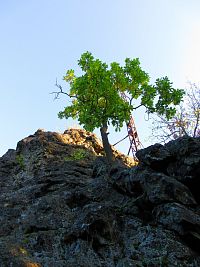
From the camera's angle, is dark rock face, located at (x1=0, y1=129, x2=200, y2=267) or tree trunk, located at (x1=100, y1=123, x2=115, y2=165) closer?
dark rock face, located at (x1=0, y1=129, x2=200, y2=267)

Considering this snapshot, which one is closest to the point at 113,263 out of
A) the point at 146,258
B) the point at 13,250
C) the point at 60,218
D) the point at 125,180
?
the point at 146,258

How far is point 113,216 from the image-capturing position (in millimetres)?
12312

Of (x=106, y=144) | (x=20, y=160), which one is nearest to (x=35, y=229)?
(x=106, y=144)

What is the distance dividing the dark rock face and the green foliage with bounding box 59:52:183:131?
4.59m

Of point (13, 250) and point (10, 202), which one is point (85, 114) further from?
point (13, 250)

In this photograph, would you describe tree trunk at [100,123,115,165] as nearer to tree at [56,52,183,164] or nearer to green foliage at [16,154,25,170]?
tree at [56,52,183,164]

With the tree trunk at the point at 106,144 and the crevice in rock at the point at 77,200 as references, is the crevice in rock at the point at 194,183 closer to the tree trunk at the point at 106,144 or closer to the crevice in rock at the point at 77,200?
the crevice in rock at the point at 77,200

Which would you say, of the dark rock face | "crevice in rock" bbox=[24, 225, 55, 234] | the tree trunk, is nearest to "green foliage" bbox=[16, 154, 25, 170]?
the dark rock face

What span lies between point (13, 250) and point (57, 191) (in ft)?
22.1

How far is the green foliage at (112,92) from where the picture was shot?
22266 millimetres

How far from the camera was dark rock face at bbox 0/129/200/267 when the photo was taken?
10.6 metres

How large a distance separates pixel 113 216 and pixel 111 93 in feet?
37.5

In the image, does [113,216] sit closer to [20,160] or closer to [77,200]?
[77,200]

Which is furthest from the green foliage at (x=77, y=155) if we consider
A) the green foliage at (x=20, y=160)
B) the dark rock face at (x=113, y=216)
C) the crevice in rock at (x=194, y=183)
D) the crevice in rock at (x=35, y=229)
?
the crevice in rock at (x=194, y=183)
